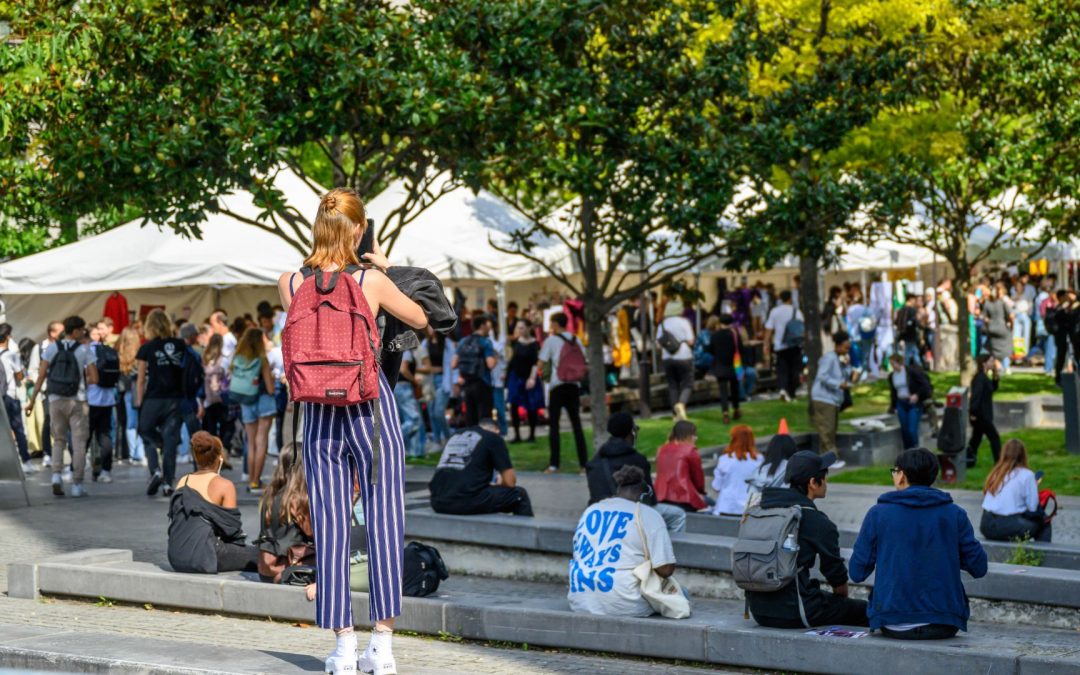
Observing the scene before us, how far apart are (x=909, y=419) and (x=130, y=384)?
31.4 feet

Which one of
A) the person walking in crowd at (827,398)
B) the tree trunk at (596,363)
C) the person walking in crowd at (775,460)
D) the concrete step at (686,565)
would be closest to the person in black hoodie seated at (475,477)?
the concrete step at (686,565)

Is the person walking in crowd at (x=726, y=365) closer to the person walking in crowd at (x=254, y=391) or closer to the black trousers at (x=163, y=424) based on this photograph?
the person walking in crowd at (x=254, y=391)

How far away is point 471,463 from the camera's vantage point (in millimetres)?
11930

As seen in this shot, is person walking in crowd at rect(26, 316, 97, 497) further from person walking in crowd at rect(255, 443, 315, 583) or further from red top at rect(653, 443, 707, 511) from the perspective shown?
person walking in crowd at rect(255, 443, 315, 583)

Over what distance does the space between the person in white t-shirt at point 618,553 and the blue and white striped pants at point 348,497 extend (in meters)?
2.16

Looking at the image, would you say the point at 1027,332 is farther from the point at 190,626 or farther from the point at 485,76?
the point at 190,626

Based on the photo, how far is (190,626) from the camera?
8.56m

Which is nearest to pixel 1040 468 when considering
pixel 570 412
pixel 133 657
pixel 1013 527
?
pixel 570 412

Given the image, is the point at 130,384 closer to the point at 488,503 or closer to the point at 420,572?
the point at 488,503

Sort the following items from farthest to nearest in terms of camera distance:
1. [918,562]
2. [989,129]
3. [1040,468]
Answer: [989,129]
[1040,468]
[918,562]

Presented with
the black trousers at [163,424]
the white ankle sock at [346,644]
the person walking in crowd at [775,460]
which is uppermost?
the black trousers at [163,424]

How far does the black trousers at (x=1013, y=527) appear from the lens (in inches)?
452

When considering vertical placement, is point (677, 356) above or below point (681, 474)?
above

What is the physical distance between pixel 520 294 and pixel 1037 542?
850 inches
